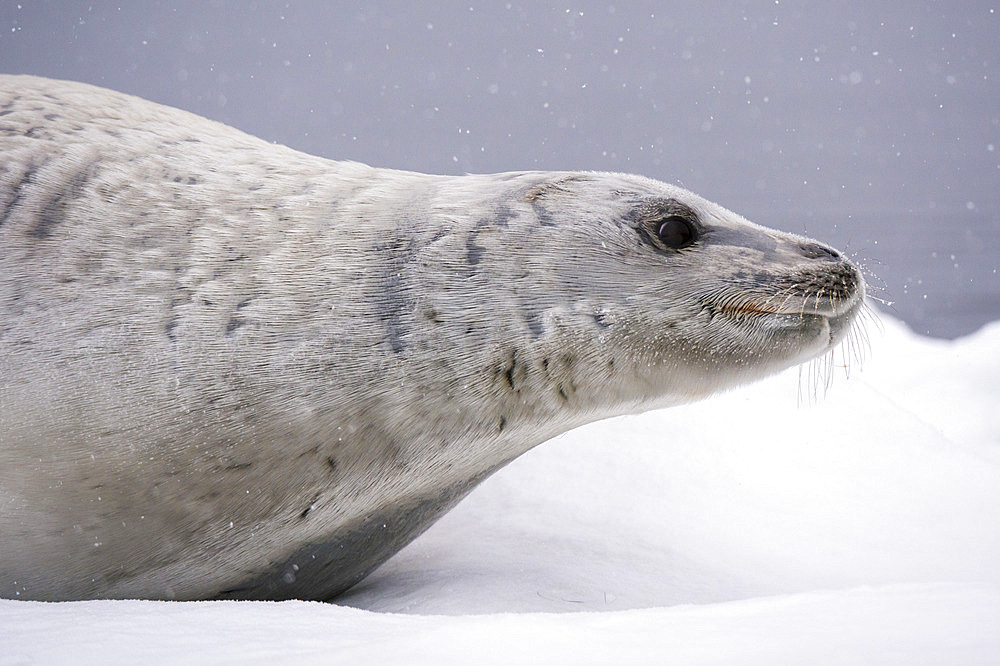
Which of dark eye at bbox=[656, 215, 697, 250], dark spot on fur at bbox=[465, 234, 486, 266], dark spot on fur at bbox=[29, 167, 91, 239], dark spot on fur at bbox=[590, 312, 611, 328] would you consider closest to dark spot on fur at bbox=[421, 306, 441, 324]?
dark spot on fur at bbox=[465, 234, 486, 266]

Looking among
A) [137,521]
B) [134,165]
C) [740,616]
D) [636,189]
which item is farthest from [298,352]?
[740,616]

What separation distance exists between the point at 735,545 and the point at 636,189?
894mm

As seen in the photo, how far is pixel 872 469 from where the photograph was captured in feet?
8.82

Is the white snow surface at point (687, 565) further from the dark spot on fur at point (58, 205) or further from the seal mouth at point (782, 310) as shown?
the dark spot on fur at point (58, 205)

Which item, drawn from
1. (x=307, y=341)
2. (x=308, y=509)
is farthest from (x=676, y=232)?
(x=308, y=509)

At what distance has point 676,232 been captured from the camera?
1.59 m

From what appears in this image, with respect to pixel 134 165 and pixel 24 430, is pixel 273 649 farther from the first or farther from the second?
pixel 134 165

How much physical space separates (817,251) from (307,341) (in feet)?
2.94

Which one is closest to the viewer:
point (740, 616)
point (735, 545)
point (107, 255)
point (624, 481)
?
point (740, 616)

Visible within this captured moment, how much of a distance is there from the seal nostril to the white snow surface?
0.56 metres

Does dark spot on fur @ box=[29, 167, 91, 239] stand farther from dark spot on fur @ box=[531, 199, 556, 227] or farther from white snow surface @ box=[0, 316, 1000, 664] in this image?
dark spot on fur @ box=[531, 199, 556, 227]

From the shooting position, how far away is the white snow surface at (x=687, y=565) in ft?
2.91

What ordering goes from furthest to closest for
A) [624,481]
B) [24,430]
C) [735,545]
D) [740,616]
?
[624,481]
[735,545]
[24,430]
[740,616]

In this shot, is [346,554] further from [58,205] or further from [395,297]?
[58,205]
